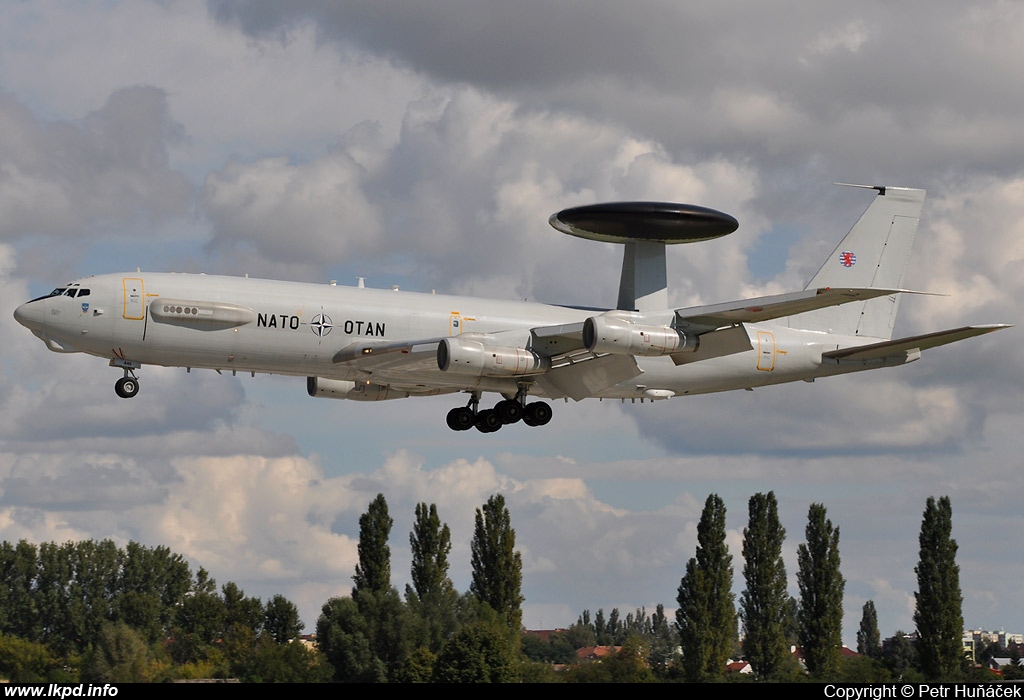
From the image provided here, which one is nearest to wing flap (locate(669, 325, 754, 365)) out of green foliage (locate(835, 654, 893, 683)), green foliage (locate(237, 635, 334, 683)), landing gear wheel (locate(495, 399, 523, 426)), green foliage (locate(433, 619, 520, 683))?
landing gear wheel (locate(495, 399, 523, 426))

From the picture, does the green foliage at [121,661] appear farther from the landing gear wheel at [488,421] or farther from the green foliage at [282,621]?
the landing gear wheel at [488,421]

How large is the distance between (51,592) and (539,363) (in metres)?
76.4

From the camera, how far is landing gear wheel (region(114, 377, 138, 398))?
48.3 meters

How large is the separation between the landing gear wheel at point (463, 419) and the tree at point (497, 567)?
32308 mm

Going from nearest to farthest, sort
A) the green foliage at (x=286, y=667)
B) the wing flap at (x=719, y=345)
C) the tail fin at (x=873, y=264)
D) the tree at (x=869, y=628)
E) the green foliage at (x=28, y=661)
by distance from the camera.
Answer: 1. the wing flap at (x=719, y=345)
2. the tail fin at (x=873, y=264)
3. the green foliage at (x=286, y=667)
4. the green foliage at (x=28, y=661)
5. the tree at (x=869, y=628)

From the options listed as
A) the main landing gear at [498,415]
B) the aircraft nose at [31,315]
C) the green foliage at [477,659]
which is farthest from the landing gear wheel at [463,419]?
the green foliage at [477,659]

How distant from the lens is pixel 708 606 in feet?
282

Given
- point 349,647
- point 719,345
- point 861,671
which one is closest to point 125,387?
point 719,345

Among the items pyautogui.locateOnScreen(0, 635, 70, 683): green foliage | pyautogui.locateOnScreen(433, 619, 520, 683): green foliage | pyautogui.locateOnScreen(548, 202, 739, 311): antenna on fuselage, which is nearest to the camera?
pyautogui.locateOnScreen(548, 202, 739, 311): antenna on fuselage

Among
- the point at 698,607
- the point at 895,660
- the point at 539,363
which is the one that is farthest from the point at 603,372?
the point at 895,660

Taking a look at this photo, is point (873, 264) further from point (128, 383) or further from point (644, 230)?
point (128, 383)

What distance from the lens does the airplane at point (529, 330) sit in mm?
46781

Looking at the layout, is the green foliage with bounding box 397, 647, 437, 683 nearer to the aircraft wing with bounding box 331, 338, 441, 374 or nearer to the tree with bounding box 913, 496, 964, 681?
the tree with bounding box 913, 496, 964, 681

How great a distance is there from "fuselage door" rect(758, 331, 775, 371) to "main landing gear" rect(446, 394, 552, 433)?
9053 mm
